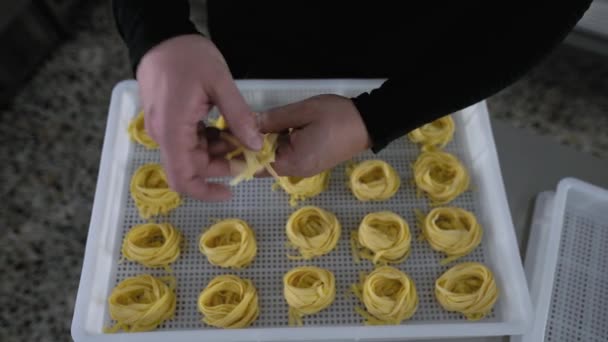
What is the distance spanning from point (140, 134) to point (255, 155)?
1.19ft

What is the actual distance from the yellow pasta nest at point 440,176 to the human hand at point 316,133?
10.9 inches

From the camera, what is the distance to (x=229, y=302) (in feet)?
2.59

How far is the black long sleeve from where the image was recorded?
530 millimetres

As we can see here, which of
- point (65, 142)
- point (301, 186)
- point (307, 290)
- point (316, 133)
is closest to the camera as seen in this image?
point (316, 133)

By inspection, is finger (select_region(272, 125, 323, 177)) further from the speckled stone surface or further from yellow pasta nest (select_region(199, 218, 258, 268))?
the speckled stone surface

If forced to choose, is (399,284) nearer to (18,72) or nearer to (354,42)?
(354,42)

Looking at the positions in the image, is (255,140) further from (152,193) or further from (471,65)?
(152,193)

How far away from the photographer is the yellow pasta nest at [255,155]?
Result: 2.17 feet

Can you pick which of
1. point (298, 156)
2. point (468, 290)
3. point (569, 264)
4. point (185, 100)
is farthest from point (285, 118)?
point (569, 264)

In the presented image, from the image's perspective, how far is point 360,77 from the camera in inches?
35.4

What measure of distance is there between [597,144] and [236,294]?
1.00 meters

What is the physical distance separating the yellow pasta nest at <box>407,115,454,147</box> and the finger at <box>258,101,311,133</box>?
1.11 feet

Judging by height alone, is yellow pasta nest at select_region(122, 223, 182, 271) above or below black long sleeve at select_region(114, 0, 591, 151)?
below

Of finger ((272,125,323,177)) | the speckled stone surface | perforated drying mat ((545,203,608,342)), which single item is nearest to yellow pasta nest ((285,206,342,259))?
finger ((272,125,323,177))
